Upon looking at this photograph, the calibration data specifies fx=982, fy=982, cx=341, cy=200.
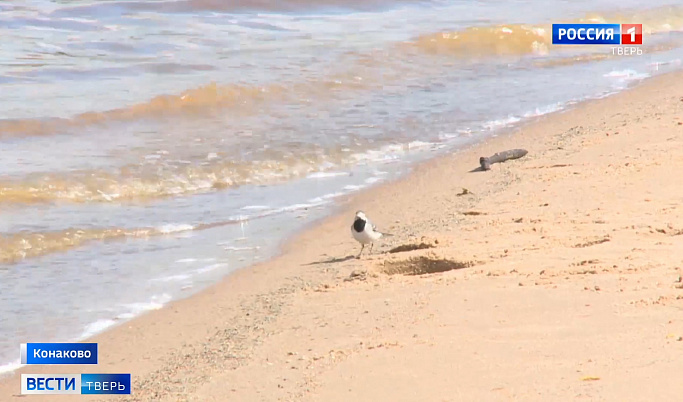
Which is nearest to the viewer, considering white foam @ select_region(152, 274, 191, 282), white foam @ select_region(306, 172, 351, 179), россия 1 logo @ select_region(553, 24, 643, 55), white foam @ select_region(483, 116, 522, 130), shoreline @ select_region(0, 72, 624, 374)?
shoreline @ select_region(0, 72, 624, 374)

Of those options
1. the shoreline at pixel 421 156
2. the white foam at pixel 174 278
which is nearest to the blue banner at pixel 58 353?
the shoreline at pixel 421 156

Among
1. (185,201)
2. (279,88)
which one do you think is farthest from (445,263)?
(279,88)

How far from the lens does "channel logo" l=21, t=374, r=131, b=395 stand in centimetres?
468

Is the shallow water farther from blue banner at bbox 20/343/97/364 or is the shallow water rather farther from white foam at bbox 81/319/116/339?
blue banner at bbox 20/343/97/364

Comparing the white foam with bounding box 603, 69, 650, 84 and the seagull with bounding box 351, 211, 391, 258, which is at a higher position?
the white foam with bounding box 603, 69, 650, 84

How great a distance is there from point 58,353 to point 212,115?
22.7 feet

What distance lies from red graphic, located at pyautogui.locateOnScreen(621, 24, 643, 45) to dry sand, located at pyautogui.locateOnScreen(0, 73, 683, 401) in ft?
35.2

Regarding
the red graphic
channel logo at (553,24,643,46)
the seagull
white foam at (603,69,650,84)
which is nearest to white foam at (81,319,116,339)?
the seagull

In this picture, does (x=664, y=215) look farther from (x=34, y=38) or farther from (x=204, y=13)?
(x=204, y=13)

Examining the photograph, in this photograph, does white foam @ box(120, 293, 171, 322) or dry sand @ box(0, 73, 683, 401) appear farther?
white foam @ box(120, 293, 171, 322)

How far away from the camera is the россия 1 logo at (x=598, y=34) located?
59.1 feet

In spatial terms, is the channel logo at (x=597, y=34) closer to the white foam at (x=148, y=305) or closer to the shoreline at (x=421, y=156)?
the shoreline at (x=421, y=156)

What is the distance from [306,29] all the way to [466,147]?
9607 millimetres

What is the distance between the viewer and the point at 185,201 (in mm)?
8375
